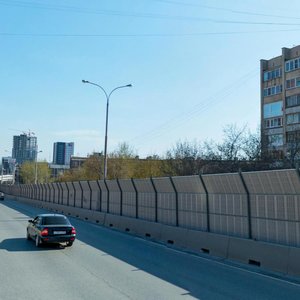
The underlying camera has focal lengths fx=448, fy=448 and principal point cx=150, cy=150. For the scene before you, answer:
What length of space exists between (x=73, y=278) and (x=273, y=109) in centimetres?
6668

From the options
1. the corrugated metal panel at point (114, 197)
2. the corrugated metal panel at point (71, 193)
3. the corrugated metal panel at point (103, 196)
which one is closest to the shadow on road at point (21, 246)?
the corrugated metal panel at point (114, 197)

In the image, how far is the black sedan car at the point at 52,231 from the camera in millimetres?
16656

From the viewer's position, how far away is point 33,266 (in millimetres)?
12328

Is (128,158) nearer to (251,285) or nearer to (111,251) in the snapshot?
(111,251)

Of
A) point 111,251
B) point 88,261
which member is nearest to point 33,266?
point 88,261

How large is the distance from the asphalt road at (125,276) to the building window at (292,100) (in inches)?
2196

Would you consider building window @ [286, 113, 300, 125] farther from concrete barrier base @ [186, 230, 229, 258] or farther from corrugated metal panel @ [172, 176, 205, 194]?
concrete barrier base @ [186, 230, 229, 258]

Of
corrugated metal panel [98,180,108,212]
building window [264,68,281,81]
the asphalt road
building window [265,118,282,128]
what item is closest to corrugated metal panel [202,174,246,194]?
the asphalt road

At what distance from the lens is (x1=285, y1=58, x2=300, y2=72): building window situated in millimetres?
68500

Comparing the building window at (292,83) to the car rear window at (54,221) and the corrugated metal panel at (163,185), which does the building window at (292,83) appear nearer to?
A: the corrugated metal panel at (163,185)

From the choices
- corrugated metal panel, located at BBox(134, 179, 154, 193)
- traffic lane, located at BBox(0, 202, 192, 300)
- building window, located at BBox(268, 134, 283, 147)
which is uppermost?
building window, located at BBox(268, 134, 283, 147)

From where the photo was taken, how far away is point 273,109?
7281cm

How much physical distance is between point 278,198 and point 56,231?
8.21 m

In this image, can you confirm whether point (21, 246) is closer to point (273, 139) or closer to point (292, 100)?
point (273, 139)
